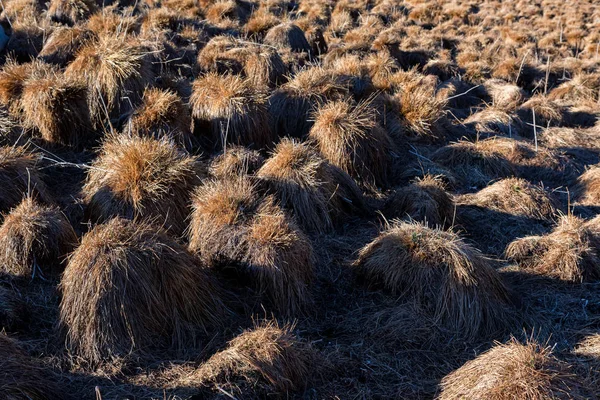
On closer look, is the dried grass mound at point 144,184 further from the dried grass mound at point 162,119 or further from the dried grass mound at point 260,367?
the dried grass mound at point 260,367

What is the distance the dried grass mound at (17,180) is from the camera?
19.2 ft

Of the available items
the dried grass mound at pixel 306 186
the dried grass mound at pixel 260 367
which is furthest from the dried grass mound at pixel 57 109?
the dried grass mound at pixel 260 367

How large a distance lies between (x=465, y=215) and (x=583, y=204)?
1.88 meters

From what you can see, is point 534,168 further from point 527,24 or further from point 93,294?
point 527,24

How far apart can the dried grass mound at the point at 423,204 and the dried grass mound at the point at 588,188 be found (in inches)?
83.7

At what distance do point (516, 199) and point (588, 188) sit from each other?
1522 mm

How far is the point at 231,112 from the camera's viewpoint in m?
7.79

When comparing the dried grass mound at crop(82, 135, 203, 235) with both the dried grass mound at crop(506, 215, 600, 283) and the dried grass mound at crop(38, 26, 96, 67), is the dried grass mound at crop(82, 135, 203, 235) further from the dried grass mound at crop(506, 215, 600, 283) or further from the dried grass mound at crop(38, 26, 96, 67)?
the dried grass mound at crop(506, 215, 600, 283)

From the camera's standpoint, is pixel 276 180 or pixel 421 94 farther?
pixel 421 94

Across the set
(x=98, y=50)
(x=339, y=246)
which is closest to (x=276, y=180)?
(x=339, y=246)

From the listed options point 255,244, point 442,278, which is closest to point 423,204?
point 442,278

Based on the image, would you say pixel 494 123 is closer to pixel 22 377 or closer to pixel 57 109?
pixel 57 109

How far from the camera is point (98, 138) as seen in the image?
7.56m

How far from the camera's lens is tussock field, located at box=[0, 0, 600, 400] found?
4.38 meters
